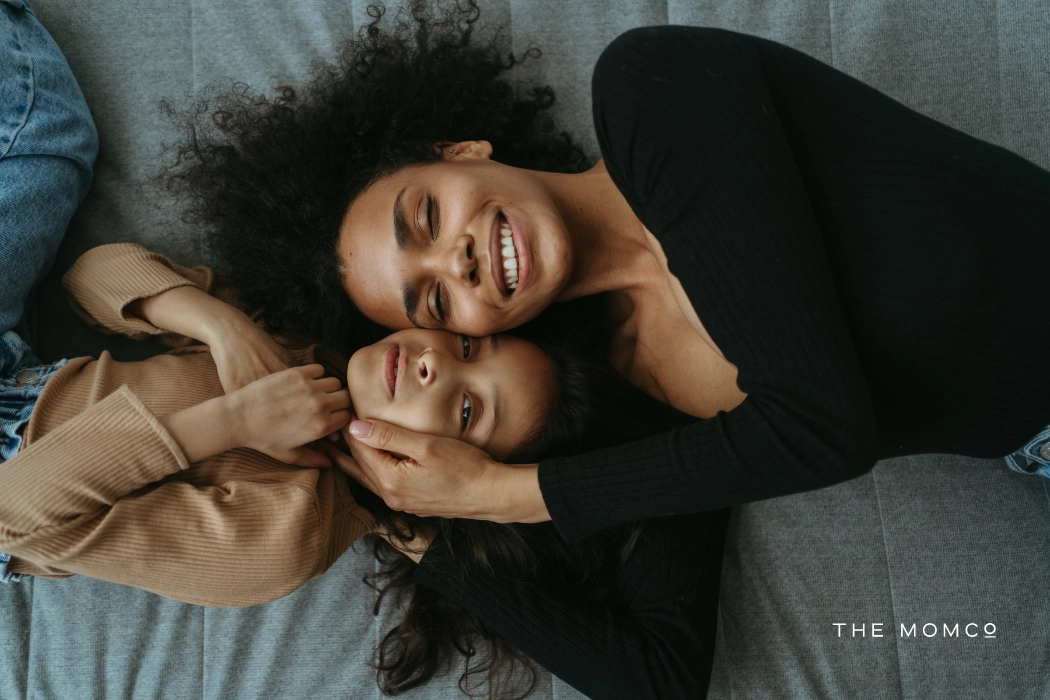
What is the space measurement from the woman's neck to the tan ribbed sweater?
70 cm

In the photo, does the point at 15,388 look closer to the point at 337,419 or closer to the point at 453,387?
the point at 337,419

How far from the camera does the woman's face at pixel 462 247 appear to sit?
1349mm

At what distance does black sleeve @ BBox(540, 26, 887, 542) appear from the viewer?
111cm

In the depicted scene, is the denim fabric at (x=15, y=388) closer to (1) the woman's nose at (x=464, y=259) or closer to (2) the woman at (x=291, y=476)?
(2) the woman at (x=291, y=476)

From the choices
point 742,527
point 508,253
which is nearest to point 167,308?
point 508,253

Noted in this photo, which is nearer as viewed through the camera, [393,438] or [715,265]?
[715,265]

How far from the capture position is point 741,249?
112cm

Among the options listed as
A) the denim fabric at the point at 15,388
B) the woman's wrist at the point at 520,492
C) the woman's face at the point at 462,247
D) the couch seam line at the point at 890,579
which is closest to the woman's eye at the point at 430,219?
the woman's face at the point at 462,247

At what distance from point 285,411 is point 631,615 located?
911 millimetres

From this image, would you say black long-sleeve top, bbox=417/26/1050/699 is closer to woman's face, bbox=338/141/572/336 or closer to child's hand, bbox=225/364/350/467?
woman's face, bbox=338/141/572/336

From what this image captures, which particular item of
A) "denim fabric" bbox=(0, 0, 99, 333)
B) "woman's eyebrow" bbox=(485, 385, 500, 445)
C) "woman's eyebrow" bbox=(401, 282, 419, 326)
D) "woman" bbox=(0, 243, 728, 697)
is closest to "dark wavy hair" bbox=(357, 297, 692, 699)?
"woman" bbox=(0, 243, 728, 697)

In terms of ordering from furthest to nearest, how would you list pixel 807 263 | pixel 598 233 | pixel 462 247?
pixel 598 233 < pixel 462 247 < pixel 807 263

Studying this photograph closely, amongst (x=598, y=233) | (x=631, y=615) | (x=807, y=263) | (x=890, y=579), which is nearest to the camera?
(x=807, y=263)

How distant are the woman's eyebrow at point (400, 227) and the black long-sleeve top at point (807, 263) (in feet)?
1.36
